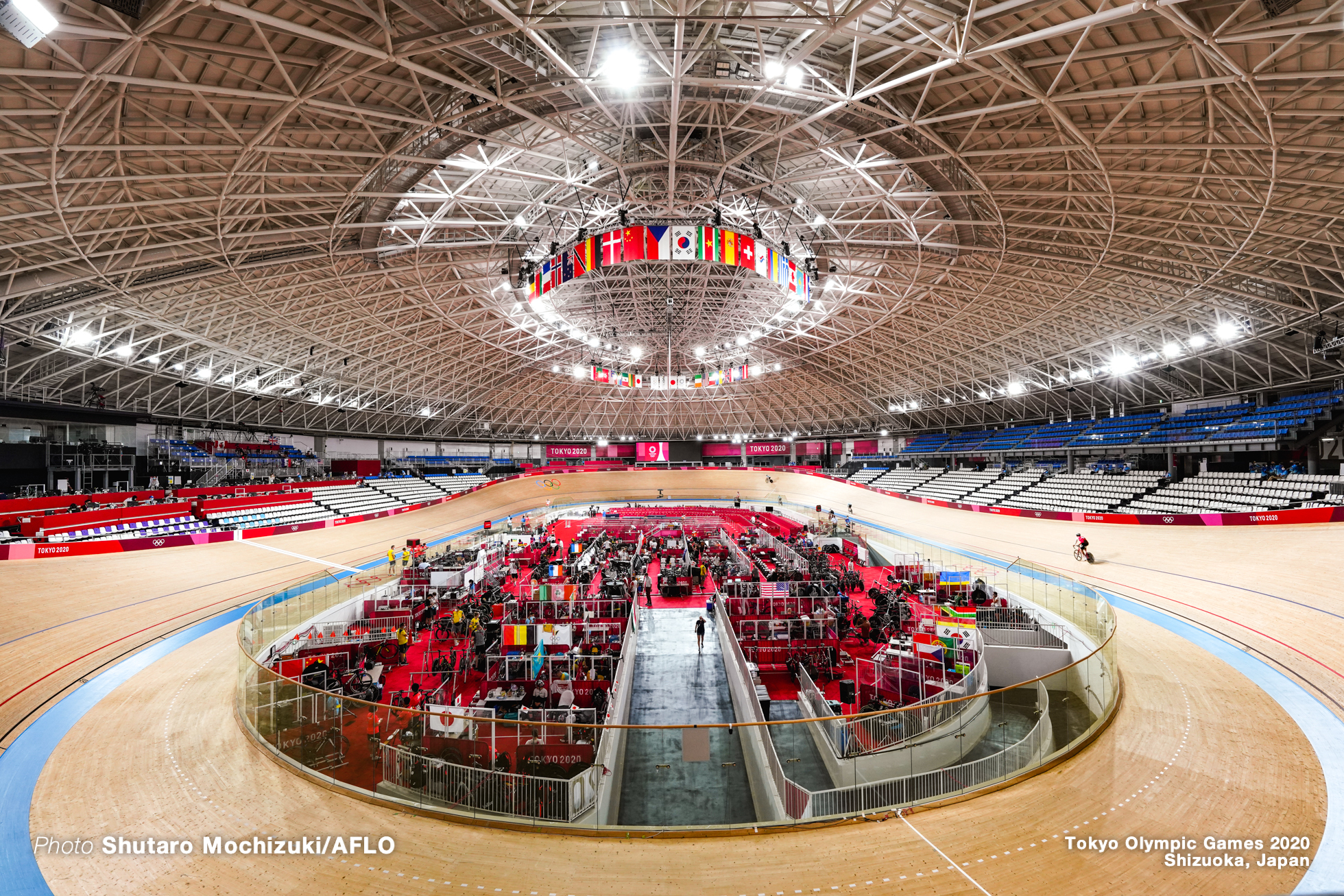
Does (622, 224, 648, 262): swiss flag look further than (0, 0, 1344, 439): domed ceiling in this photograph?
Yes

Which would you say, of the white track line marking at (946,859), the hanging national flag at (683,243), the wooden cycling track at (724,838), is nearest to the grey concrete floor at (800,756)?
the wooden cycling track at (724,838)

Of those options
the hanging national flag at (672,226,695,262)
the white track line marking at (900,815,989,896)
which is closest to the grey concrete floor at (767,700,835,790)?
the white track line marking at (900,815,989,896)

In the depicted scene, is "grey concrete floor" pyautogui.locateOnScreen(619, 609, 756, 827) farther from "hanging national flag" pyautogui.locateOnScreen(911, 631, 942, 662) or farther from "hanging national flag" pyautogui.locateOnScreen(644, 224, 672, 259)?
"hanging national flag" pyautogui.locateOnScreen(644, 224, 672, 259)

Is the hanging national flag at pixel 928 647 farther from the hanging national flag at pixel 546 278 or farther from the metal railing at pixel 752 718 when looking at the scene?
the hanging national flag at pixel 546 278

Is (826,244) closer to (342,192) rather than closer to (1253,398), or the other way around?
(342,192)

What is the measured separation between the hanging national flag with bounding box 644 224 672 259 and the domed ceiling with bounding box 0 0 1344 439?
1834 millimetres

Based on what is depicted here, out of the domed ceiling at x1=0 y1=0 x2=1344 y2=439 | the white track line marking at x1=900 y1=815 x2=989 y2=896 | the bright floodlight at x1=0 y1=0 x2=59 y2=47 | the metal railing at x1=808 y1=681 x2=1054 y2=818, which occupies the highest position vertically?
the domed ceiling at x1=0 y1=0 x2=1344 y2=439

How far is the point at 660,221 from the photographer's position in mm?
23828

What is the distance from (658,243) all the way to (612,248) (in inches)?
62.0

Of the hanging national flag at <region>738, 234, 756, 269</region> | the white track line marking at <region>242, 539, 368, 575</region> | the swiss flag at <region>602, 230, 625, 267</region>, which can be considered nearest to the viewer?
the swiss flag at <region>602, 230, 625, 267</region>

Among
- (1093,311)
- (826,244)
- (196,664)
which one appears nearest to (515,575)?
(196,664)

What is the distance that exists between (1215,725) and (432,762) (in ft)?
40.4

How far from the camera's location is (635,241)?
680 inches

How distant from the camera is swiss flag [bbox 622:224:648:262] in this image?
56.2 feet
